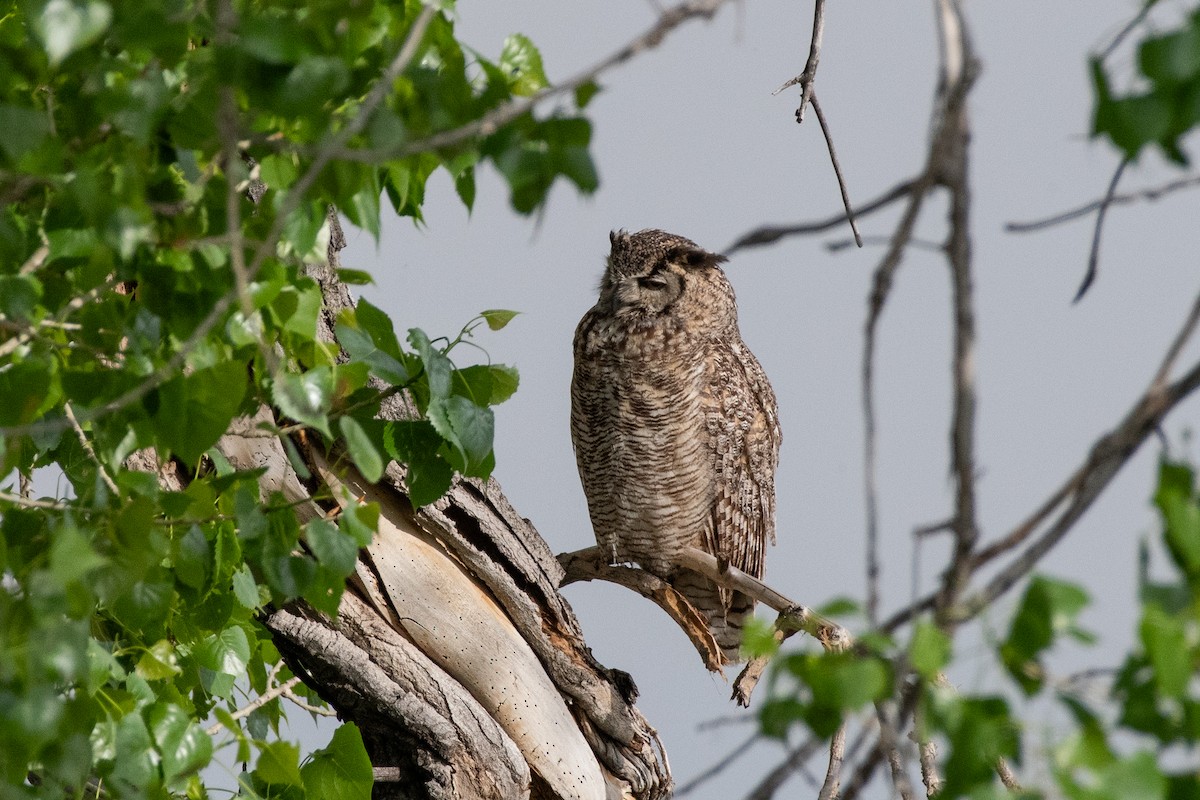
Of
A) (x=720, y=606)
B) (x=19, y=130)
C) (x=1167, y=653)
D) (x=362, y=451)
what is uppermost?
(x=19, y=130)

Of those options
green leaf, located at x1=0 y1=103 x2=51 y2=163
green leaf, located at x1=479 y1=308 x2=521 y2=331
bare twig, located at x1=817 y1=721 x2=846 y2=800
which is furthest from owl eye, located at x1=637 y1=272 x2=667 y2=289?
green leaf, located at x1=0 y1=103 x2=51 y2=163

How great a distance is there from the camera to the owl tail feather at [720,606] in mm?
3209

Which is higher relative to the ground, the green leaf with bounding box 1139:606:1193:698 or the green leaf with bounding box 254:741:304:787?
the green leaf with bounding box 1139:606:1193:698

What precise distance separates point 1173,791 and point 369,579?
1564 mm

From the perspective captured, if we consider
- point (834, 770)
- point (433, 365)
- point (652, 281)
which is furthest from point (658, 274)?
point (433, 365)

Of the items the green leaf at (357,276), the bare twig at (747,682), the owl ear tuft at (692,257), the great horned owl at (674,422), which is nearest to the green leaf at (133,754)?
the green leaf at (357,276)

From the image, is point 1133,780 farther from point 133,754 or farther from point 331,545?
point 133,754

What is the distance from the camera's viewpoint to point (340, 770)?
1601 millimetres

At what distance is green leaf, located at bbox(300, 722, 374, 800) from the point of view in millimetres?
1594

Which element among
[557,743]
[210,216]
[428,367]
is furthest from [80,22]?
[557,743]

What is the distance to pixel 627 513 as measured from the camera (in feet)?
10.6

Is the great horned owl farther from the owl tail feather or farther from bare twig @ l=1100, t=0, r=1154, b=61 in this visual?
bare twig @ l=1100, t=0, r=1154, b=61

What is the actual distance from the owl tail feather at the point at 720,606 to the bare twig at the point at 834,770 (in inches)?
37.2

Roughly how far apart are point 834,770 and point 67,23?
159 centimetres
